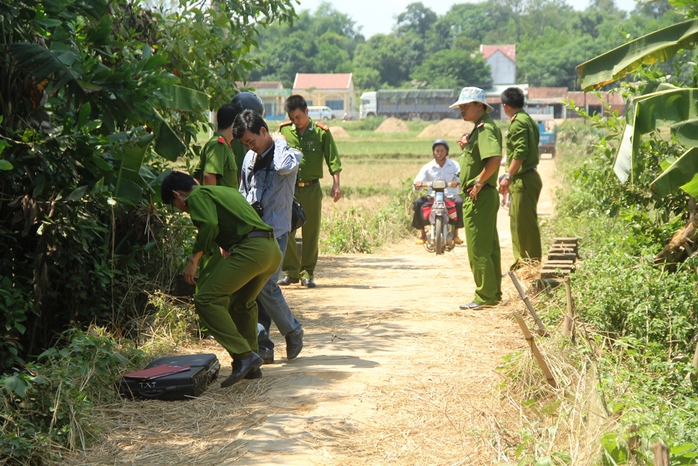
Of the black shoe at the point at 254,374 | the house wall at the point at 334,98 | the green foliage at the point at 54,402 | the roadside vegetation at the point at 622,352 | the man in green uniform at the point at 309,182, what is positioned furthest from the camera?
the house wall at the point at 334,98

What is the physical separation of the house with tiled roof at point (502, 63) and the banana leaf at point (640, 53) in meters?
94.7

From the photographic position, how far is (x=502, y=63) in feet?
331

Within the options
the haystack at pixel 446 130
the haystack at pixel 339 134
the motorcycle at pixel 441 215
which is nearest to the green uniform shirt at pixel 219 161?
the motorcycle at pixel 441 215

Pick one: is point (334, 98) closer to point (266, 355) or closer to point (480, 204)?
point (480, 204)

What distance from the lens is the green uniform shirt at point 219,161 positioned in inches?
275

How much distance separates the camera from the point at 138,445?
5129 mm

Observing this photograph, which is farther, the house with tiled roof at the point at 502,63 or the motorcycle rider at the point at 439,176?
the house with tiled roof at the point at 502,63

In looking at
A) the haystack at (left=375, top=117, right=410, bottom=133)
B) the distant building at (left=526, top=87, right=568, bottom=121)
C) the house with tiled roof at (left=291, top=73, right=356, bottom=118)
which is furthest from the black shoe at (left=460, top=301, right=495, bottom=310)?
the house with tiled roof at (left=291, top=73, right=356, bottom=118)

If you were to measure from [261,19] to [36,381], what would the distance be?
7.28 m

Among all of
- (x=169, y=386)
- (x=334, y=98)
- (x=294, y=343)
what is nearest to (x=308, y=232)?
(x=294, y=343)

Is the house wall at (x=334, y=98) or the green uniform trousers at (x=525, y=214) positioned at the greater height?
the house wall at (x=334, y=98)

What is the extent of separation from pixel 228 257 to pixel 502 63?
98398 mm

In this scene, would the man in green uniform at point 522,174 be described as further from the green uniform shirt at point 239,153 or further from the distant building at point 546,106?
the distant building at point 546,106

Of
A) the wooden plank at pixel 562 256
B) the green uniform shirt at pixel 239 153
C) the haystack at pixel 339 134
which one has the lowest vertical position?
the wooden plank at pixel 562 256
